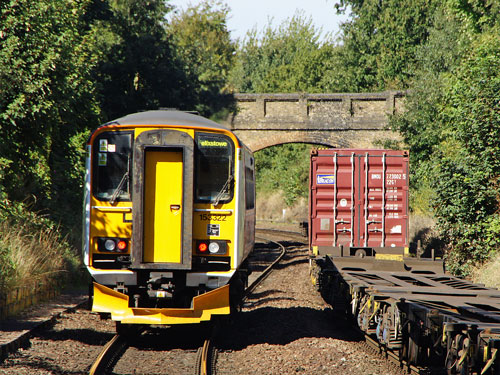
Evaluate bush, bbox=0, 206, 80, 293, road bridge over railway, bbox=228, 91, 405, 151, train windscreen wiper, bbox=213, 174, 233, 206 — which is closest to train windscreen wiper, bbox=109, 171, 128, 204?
train windscreen wiper, bbox=213, 174, 233, 206

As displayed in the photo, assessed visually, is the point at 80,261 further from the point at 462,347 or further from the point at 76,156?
the point at 462,347

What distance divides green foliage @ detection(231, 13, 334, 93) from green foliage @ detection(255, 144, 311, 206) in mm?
7747

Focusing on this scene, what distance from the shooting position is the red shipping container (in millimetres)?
16031

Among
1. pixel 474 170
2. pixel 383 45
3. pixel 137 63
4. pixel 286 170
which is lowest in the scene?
pixel 474 170

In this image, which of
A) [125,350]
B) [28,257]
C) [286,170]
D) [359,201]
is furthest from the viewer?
[286,170]

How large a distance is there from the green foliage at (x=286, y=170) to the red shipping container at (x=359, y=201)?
96.5 ft

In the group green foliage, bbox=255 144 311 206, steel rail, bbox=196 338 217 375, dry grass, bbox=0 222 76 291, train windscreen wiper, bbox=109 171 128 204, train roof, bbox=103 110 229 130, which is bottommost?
steel rail, bbox=196 338 217 375

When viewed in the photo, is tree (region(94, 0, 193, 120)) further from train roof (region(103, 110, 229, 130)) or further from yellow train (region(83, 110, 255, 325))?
yellow train (region(83, 110, 255, 325))

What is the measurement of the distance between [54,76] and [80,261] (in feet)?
16.5

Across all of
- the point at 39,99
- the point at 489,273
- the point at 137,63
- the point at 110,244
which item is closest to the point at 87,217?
the point at 110,244

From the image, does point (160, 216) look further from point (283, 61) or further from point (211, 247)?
point (283, 61)

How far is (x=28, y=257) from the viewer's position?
12883mm

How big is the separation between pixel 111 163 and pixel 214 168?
1.56 m

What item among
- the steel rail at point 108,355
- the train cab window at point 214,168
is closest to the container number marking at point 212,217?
the train cab window at point 214,168
